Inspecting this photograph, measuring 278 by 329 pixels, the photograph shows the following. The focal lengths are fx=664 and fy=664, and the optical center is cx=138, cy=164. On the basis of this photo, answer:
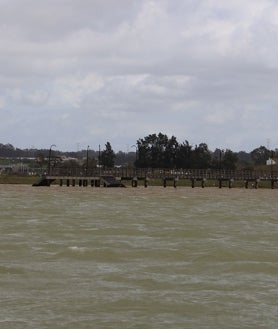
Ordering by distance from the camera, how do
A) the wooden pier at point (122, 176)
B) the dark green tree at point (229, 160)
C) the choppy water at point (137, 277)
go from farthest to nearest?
the dark green tree at point (229, 160), the wooden pier at point (122, 176), the choppy water at point (137, 277)

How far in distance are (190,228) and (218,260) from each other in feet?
34.1

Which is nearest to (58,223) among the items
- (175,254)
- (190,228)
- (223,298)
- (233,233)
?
(190,228)

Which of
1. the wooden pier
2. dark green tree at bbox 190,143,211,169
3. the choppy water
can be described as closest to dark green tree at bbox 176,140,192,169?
dark green tree at bbox 190,143,211,169

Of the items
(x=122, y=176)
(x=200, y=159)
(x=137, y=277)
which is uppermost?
(x=200, y=159)

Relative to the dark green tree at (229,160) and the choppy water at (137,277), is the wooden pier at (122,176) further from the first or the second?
the choppy water at (137,277)

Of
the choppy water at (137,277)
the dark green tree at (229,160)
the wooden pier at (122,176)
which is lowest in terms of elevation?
the choppy water at (137,277)

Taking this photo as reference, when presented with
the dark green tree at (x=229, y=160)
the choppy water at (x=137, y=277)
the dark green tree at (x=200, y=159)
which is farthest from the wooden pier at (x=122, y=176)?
the choppy water at (x=137, y=277)

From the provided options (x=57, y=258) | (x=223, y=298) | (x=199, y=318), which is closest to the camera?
(x=199, y=318)

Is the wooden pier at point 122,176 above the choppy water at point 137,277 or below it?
above

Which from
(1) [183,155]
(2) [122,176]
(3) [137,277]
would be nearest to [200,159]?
(1) [183,155]

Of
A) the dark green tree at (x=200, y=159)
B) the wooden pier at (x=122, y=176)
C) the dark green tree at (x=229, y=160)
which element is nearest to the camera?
the wooden pier at (x=122, y=176)

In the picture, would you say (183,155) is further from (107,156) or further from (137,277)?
(137,277)

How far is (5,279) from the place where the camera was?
637 inches

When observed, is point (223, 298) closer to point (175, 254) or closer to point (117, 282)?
point (117, 282)
